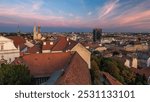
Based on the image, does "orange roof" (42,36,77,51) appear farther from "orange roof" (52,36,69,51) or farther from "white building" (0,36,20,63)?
"white building" (0,36,20,63)

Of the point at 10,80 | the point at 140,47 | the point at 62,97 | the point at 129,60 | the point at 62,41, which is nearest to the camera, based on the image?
the point at 62,97

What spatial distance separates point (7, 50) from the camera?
6336mm

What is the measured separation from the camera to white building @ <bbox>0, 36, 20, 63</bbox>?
620cm

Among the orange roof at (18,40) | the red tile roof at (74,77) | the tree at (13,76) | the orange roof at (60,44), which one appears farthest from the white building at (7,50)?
the red tile roof at (74,77)

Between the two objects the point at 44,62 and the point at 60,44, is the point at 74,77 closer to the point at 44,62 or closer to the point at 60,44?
the point at 44,62

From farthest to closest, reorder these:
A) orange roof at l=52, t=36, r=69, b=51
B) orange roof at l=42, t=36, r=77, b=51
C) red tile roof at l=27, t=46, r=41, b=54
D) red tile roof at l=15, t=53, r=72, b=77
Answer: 1. red tile roof at l=27, t=46, r=41, b=54
2. orange roof at l=52, t=36, r=69, b=51
3. orange roof at l=42, t=36, r=77, b=51
4. red tile roof at l=15, t=53, r=72, b=77

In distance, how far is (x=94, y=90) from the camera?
112cm

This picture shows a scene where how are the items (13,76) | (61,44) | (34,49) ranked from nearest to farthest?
(13,76) < (61,44) < (34,49)

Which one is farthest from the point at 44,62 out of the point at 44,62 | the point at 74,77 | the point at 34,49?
the point at 74,77

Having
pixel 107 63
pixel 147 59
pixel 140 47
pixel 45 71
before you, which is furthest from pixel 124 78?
pixel 140 47

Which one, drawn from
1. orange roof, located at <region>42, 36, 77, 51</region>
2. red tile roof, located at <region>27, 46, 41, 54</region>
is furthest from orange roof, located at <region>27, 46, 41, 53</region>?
orange roof, located at <region>42, 36, 77, 51</region>

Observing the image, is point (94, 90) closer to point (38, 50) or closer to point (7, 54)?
point (7, 54)

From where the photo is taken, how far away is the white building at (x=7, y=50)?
6203 millimetres

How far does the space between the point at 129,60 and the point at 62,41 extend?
406cm
